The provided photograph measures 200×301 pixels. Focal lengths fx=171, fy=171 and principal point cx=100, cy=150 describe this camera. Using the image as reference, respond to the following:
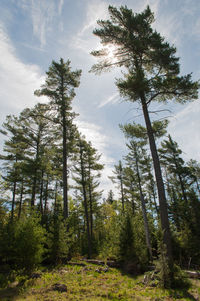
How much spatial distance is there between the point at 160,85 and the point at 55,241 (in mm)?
10698

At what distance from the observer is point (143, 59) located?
10516 millimetres

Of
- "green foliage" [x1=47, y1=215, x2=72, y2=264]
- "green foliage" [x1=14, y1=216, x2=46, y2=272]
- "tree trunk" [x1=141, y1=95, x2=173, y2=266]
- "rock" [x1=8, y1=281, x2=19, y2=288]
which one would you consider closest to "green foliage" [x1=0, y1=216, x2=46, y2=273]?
"green foliage" [x1=14, y1=216, x2=46, y2=272]

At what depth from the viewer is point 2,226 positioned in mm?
10047

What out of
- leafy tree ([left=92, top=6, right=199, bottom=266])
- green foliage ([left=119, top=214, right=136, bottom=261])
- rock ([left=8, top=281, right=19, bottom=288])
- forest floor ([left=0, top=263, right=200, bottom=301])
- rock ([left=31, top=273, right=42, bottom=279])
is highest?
leafy tree ([left=92, top=6, right=199, bottom=266])

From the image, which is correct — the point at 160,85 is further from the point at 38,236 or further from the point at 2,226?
the point at 2,226

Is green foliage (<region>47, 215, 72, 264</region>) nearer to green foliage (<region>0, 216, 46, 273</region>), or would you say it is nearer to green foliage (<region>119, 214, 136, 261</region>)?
green foliage (<region>0, 216, 46, 273</region>)

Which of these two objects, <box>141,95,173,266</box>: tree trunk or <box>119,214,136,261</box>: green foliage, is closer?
<box>141,95,173,266</box>: tree trunk

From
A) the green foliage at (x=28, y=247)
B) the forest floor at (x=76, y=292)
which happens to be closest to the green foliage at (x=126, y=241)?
the forest floor at (x=76, y=292)

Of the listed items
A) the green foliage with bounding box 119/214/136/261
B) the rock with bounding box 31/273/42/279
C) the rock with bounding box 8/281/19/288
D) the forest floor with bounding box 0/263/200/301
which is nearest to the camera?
the forest floor with bounding box 0/263/200/301

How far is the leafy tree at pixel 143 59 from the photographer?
9336 millimetres

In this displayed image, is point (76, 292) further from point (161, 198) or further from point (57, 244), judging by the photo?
point (161, 198)

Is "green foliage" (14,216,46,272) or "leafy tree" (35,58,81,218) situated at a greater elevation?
"leafy tree" (35,58,81,218)

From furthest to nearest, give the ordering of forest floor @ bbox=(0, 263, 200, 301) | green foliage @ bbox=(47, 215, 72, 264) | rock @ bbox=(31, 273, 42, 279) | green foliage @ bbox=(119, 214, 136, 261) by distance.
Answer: green foliage @ bbox=(119, 214, 136, 261) < green foliage @ bbox=(47, 215, 72, 264) < rock @ bbox=(31, 273, 42, 279) < forest floor @ bbox=(0, 263, 200, 301)

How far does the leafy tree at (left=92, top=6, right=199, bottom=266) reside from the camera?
934 centimetres
